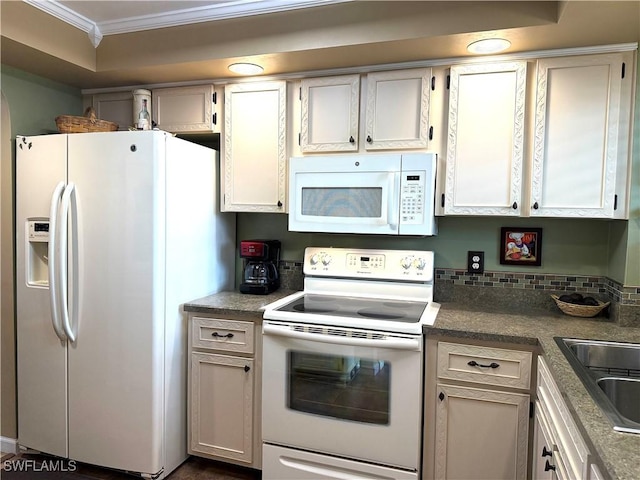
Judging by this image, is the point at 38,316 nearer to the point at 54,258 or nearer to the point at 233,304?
the point at 54,258

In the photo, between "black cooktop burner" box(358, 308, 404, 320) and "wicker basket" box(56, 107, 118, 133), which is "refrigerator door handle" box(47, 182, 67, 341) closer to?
"wicker basket" box(56, 107, 118, 133)

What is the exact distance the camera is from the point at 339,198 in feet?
7.47

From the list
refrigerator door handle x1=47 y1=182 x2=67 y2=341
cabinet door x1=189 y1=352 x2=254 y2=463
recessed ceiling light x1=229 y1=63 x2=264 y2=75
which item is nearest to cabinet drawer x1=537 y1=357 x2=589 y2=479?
cabinet door x1=189 y1=352 x2=254 y2=463

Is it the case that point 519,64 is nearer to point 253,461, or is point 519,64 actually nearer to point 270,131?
point 270,131

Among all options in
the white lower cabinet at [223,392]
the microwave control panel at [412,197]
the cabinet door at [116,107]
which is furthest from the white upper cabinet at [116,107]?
the microwave control panel at [412,197]

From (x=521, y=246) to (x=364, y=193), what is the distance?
89 cm

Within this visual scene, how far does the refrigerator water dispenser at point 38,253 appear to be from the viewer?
2.29 m

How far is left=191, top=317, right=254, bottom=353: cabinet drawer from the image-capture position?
7.20 feet

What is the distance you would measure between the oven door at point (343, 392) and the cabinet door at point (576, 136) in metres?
0.95

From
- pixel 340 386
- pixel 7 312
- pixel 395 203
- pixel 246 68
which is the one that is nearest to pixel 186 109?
pixel 246 68

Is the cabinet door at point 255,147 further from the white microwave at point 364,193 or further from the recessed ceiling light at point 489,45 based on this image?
the recessed ceiling light at point 489,45

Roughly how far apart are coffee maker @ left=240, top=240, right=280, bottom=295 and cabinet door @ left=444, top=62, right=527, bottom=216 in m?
1.04

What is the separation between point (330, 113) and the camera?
2.34 metres

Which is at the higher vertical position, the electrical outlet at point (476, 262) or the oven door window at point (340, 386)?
the electrical outlet at point (476, 262)
